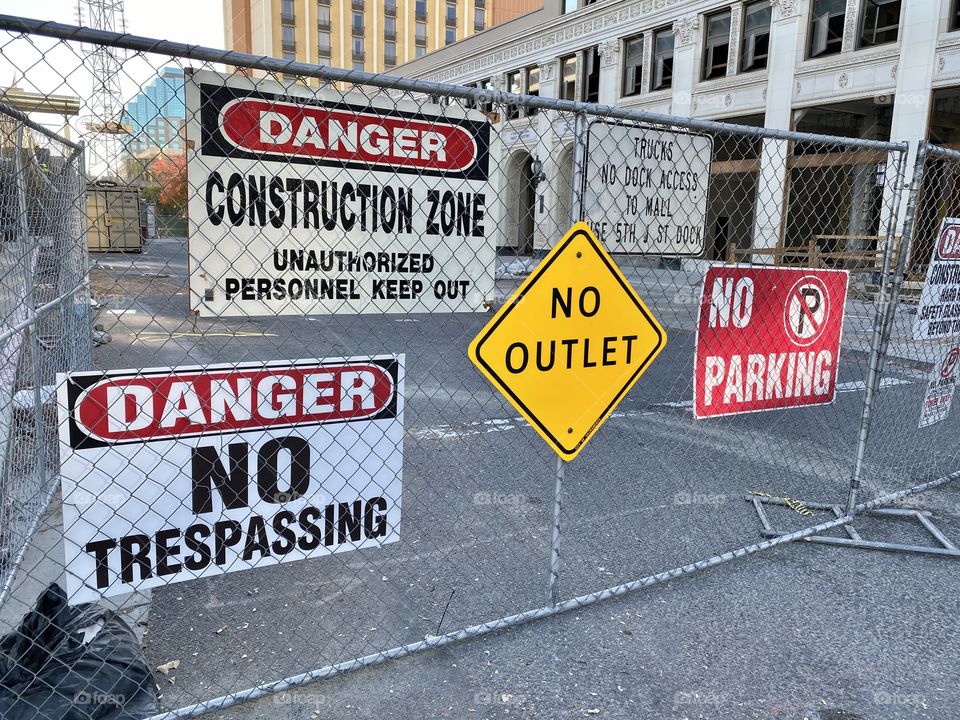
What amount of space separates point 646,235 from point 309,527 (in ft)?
7.15

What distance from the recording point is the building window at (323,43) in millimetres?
81562

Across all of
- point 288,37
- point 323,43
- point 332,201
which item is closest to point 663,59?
point 332,201

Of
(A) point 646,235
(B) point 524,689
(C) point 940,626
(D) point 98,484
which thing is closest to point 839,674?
(C) point 940,626

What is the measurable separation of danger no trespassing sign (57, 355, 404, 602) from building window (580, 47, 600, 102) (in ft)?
105

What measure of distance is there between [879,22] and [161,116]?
2483 centimetres

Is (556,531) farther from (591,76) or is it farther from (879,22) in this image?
(591,76)

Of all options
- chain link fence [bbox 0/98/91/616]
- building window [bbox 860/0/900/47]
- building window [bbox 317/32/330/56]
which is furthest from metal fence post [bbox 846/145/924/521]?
building window [bbox 317/32/330/56]

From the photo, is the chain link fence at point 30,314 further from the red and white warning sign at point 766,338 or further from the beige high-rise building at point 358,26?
the beige high-rise building at point 358,26

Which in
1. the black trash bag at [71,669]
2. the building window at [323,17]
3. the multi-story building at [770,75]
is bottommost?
the black trash bag at [71,669]

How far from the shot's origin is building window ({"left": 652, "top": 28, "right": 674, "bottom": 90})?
28141 mm

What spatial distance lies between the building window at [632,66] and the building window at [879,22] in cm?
976

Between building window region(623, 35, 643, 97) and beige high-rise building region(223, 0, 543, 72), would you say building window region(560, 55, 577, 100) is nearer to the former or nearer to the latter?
building window region(623, 35, 643, 97)

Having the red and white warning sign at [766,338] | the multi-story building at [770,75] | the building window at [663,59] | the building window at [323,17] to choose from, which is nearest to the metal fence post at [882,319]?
the red and white warning sign at [766,338]

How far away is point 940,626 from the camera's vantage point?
3377 millimetres
